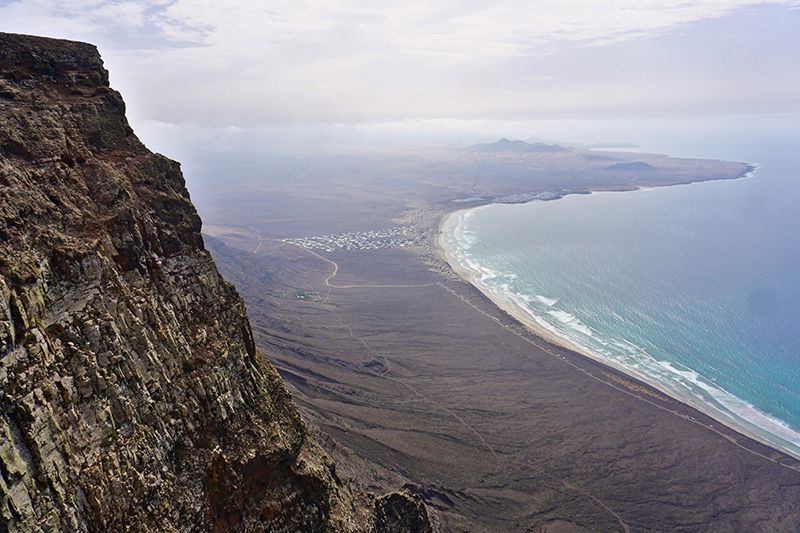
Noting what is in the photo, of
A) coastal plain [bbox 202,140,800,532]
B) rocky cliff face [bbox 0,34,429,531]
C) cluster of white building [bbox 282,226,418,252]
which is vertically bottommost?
coastal plain [bbox 202,140,800,532]

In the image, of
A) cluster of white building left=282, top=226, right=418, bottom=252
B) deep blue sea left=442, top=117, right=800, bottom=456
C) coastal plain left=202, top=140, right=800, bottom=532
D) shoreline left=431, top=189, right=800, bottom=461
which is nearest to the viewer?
A: coastal plain left=202, top=140, right=800, bottom=532

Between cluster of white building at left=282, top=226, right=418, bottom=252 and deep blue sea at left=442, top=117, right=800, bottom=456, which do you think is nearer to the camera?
deep blue sea at left=442, top=117, right=800, bottom=456

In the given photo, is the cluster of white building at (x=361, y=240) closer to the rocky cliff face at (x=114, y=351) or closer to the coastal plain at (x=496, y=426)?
the coastal plain at (x=496, y=426)

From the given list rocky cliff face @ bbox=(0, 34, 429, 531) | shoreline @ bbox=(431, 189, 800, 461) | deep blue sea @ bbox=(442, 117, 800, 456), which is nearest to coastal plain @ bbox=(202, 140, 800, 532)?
shoreline @ bbox=(431, 189, 800, 461)

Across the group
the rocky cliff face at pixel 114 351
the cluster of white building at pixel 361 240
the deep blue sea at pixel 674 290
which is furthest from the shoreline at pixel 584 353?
the rocky cliff face at pixel 114 351

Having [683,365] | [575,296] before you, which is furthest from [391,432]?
[575,296]

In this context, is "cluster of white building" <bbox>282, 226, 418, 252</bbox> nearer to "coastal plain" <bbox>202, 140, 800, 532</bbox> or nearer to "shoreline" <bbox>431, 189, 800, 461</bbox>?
"shoreline" <bbox>431, 189, 800, 461</bbox>

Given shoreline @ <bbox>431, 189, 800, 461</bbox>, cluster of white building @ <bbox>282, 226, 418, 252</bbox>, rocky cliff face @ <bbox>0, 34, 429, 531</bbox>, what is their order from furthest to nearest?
cluster of white building @ <bbox>282, 226, 418, 252</bbox> → shoreline @ <bbox>431, 189, 800, 461</bbox> → rocky cliff face @ <bbox>0, 34, 429, 531</bbox>
